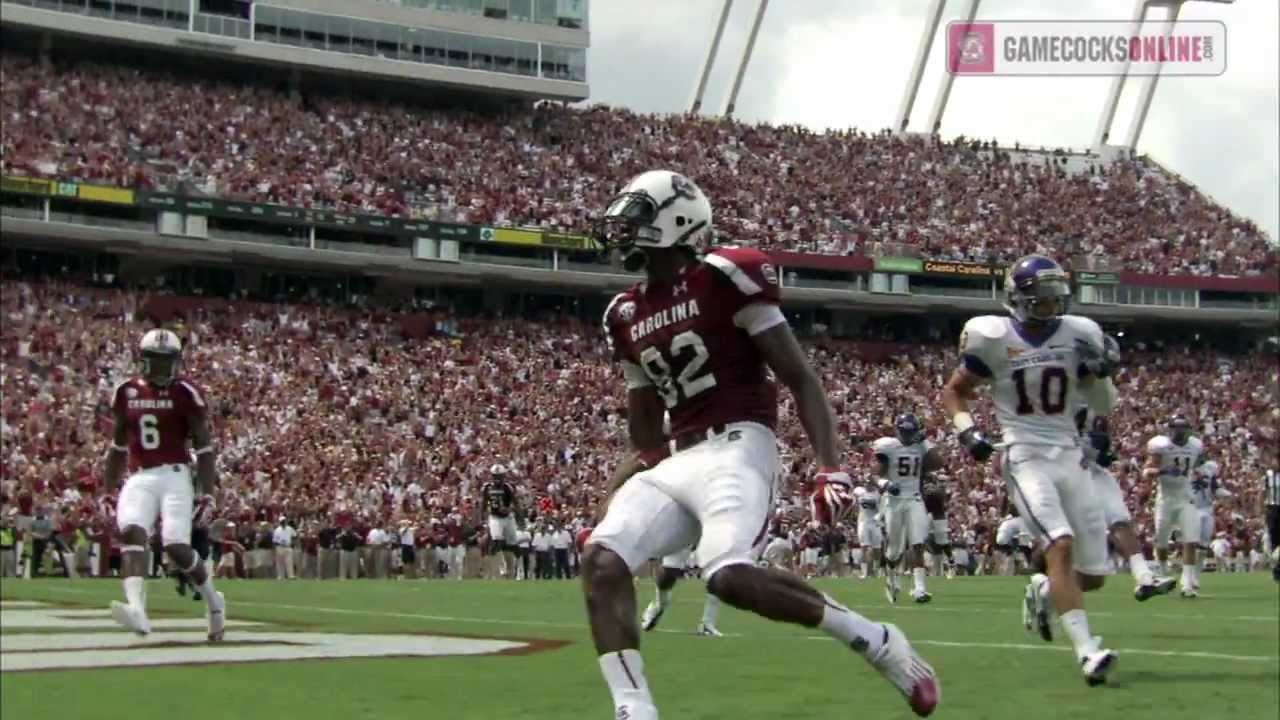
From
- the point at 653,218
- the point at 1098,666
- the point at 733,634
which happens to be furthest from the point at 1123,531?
the point at 653,218

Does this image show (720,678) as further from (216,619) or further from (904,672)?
(216,619)

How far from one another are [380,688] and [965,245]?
50.5 metres

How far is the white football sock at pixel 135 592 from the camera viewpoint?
1375 centimetres

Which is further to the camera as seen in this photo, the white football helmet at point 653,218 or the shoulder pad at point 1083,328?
the shoulder pad at point 1083,328

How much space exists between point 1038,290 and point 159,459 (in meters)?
6.88

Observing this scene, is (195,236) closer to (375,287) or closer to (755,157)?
(375,287)

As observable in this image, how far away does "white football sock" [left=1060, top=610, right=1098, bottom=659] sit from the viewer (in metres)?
9.98

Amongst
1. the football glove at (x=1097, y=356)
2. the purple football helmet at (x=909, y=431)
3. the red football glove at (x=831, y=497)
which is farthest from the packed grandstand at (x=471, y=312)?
the red football glove at (x=831, y=497)

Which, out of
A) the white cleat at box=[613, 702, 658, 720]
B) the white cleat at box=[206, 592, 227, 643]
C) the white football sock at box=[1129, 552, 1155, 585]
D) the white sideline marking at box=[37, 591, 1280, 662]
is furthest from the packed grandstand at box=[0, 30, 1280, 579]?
the white cleat at box=[613, 702, 658, 720]

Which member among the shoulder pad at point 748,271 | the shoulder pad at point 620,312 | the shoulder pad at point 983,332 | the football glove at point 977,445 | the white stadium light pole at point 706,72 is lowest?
the football glove at point 977,445

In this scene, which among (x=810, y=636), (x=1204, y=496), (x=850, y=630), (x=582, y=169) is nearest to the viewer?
(x=850, y=630)

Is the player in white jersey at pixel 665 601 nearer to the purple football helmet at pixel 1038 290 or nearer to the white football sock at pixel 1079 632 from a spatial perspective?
the purple football helmet at pixel 1038 290

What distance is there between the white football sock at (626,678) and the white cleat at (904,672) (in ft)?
2.85

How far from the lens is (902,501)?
68.7ft
